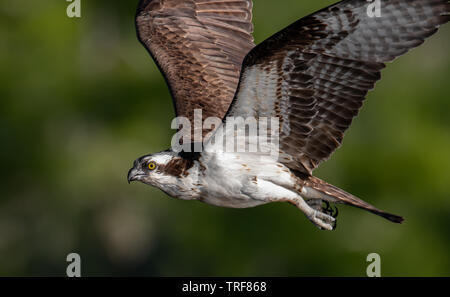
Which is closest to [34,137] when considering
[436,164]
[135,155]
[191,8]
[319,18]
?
[135,155]

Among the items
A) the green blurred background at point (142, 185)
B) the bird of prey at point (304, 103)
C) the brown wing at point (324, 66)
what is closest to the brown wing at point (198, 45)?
the bird of prey at point (304, 103)

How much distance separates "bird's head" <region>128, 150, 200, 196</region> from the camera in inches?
262

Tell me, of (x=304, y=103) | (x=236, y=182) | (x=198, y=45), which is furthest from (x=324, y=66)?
(x=198, y=45)

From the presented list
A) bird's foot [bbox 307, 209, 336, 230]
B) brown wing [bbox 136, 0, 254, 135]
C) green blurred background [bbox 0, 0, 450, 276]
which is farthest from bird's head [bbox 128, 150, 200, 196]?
green blurred background [bbox 0, 0, 450, 276]

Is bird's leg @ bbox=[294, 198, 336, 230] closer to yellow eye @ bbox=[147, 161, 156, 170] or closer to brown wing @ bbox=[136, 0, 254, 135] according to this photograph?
yellow eye @ bbox=[147, 161, 156, 170]

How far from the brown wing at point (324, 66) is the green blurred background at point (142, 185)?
6671 mm

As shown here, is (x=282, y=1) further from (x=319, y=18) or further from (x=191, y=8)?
(x=319, y=18)

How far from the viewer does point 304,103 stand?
254 inches

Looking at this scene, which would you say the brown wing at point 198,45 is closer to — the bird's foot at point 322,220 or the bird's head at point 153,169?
the bird's head at point 153,169

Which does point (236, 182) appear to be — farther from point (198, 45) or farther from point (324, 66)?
point (198, 45)

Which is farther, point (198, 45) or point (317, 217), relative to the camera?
point (198, 45)

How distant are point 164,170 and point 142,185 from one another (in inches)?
352

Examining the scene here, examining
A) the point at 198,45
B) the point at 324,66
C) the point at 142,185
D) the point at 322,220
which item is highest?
the point at 198,45

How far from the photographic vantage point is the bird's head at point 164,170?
6.64 meters
